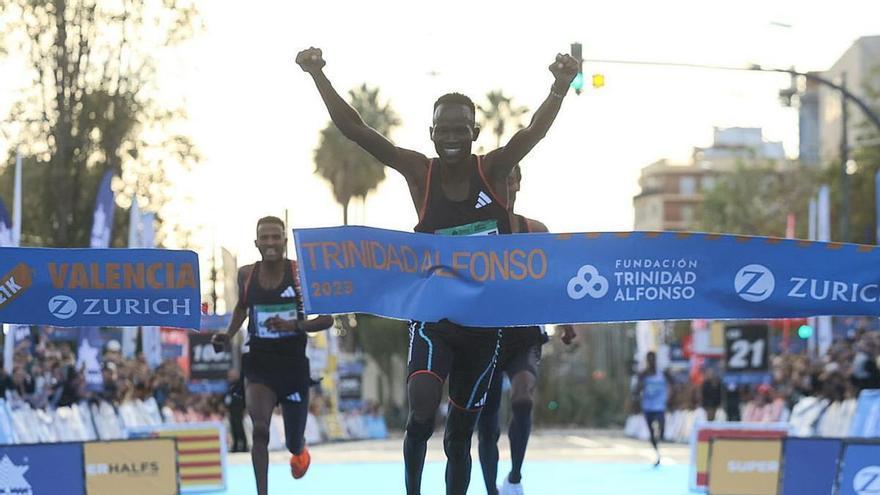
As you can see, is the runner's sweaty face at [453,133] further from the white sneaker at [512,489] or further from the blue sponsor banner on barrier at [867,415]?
the blue sponsor banner on barrier at [867,415]

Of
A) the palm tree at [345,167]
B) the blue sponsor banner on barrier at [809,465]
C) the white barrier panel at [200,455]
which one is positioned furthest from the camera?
the palm tree at [345,167]

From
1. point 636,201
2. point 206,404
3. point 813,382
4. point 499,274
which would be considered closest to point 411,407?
point 499,274

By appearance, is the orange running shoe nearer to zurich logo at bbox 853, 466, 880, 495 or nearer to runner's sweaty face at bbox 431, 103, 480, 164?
zurich logo at bbox 853, 466, 880, 495

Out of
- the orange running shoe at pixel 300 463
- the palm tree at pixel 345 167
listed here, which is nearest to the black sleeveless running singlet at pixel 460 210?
the orange running shoe at pixel 300 463

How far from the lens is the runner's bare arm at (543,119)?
8.53 meters

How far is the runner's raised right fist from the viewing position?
859 centimetres

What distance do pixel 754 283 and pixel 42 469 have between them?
509 centimetres

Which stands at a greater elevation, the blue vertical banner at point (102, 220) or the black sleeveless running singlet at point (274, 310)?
the blue vertical banner at point (102, 220)

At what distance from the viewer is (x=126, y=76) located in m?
39.0

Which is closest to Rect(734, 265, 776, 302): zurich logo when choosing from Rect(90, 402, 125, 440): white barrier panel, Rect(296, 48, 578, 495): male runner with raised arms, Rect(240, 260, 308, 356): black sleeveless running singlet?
Rect(296, 48, 578, 495): male runner with raised arms

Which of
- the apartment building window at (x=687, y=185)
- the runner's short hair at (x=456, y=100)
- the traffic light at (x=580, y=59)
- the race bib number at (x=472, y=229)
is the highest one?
the apartment building window at (x=687, y=185)

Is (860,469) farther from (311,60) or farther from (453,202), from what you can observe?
(311,60)

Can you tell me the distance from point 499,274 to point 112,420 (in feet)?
53.0

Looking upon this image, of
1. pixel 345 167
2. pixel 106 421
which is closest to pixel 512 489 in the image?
pixel 106 421
